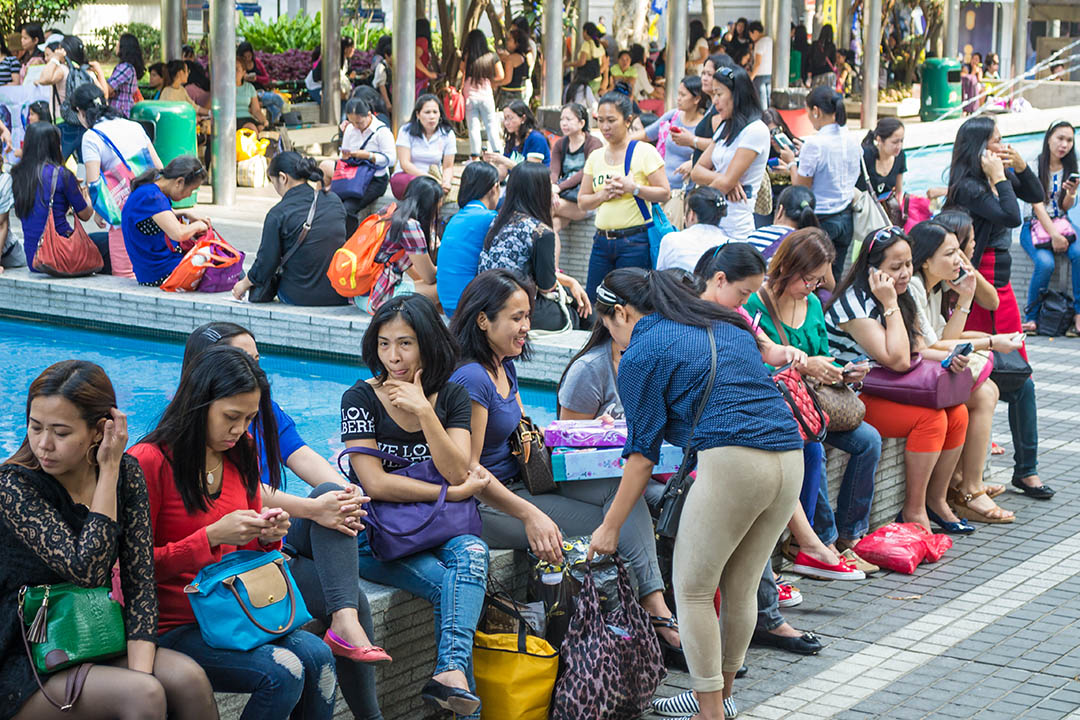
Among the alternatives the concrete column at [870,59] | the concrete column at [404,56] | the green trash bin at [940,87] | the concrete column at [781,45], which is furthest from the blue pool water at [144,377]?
the green trash bin at [940,87]

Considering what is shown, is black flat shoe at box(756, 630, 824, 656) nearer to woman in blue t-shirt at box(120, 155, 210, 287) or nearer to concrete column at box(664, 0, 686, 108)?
woman in blue t-shirt at box(120, 155, 210, 287)

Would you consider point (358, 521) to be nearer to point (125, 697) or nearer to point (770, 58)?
point (125, 697)

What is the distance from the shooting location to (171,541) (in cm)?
394

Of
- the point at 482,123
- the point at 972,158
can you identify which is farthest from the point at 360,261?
the point at 482,123

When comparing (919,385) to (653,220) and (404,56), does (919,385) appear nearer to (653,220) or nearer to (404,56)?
(653,220)

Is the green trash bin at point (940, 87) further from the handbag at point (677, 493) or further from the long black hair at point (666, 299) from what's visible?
the handbag at point (677, 493)

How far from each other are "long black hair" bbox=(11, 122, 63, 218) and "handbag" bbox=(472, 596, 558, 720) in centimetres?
726

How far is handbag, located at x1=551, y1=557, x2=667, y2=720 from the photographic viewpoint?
4637 millimetres

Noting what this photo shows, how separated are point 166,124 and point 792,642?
39.5ft

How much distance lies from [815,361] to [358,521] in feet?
8.29

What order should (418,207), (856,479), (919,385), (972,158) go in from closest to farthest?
(856,479) → (919,385) → (972,158) → (418,207)

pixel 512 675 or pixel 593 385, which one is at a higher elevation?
pixel 593 385

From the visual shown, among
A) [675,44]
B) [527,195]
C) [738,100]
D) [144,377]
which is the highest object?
[675,44]

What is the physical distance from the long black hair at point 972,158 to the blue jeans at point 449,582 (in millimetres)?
5072
